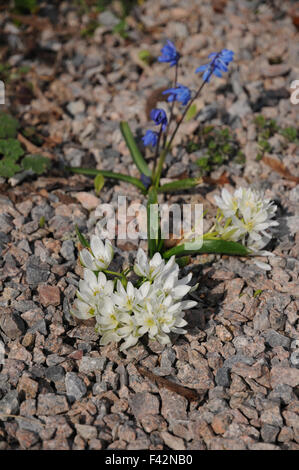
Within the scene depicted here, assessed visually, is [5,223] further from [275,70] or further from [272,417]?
[275,70]

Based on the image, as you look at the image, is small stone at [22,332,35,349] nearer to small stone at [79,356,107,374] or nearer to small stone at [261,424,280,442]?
small stone at [79,356,107,374]

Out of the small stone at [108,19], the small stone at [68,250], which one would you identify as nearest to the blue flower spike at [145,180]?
the small stone at [68,250]

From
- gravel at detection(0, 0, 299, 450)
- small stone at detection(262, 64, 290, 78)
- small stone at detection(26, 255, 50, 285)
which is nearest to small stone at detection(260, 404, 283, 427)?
gravel at detection(0, 0, 299, 450)

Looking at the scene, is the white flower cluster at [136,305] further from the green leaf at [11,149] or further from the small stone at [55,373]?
the green leaf at [11,149]

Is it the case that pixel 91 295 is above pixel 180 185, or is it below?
below

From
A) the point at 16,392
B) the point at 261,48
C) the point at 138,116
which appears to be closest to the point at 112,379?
the point at 16,392

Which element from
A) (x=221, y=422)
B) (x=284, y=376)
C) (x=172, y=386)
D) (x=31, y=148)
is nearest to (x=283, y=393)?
(x=284, y=376)

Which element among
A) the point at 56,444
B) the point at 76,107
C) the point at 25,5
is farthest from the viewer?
the point at 25,5

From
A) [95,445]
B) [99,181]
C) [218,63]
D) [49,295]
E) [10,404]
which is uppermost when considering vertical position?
[218,63]
